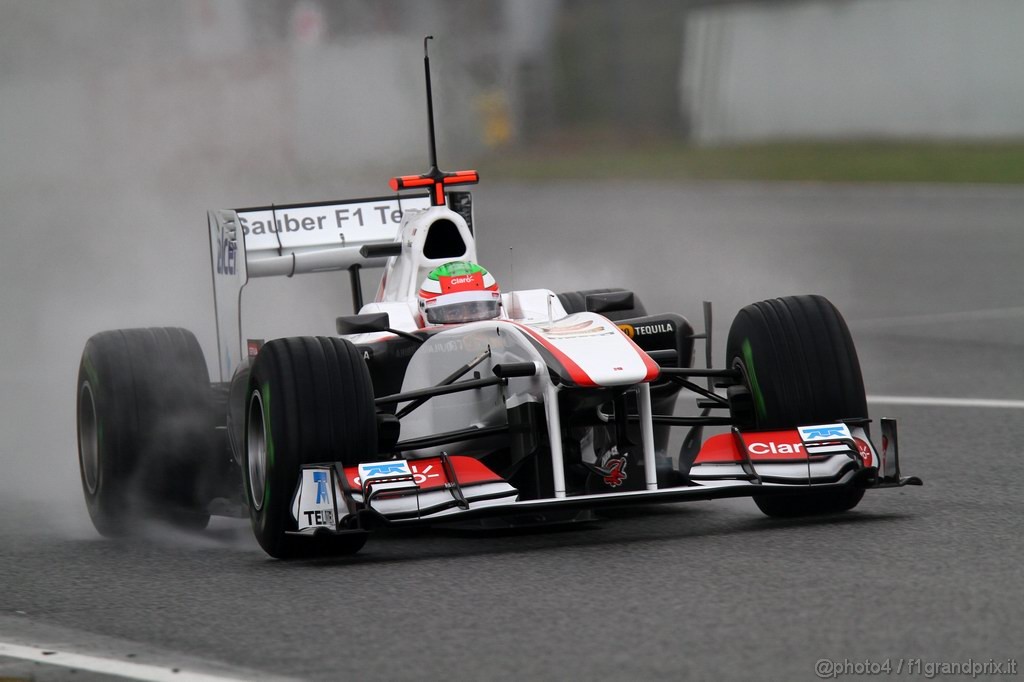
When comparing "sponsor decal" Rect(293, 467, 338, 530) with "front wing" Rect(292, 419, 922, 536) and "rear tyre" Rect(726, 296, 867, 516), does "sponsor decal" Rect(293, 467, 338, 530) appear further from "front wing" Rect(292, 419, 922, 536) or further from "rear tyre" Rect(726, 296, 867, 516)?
"rear tyre" Rect(726, 296, 867, 516)

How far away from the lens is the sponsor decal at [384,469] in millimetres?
7422

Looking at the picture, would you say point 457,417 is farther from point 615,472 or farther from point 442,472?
point 615,472

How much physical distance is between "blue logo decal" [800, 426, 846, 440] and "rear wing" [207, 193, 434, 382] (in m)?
2.94

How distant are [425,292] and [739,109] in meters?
25.7

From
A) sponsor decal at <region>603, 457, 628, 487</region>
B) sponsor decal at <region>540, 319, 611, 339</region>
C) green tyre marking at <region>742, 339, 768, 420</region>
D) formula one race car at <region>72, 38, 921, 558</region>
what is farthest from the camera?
green tyre marking at <region>742, 339, 768, 420</region>

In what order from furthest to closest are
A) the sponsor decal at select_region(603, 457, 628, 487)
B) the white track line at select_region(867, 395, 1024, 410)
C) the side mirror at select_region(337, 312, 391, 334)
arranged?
the white track line at select_region(867, 395, 1024, 410), the side mirror at select_region(337, 312, 391, 334), the sponsor decal at select_region(603, 457, 628, 487)

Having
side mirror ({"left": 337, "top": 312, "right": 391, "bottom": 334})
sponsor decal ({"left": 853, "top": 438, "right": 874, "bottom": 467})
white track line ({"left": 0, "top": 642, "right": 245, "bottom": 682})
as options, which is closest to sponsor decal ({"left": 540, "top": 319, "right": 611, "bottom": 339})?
side mirror ({"left": 337, "top": 312, "right": 391, "bottom": 334})

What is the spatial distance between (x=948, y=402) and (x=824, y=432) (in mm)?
4348

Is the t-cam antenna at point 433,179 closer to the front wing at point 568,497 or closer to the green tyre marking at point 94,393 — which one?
the green tyre marking at point 94,393

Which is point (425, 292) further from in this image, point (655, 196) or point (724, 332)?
point (655, 196)

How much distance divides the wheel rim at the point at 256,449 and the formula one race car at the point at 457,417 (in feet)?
0.03

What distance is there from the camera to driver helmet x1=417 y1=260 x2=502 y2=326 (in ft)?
29.2

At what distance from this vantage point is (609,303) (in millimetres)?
9148

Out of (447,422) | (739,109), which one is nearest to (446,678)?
(447,422)
